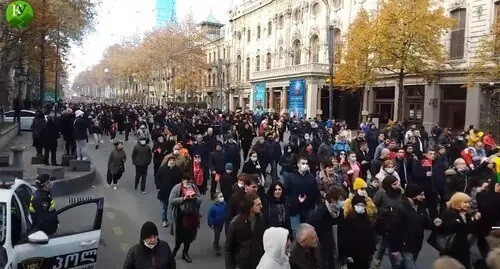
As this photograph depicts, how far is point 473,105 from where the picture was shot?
31.5m

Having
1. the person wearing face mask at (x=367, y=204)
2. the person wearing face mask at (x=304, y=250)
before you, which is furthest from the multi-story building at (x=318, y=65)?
the person wearing face mask at (x=304, y=250)

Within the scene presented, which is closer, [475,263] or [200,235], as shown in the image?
[475,263]

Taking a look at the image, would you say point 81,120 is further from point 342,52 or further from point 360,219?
point 342,52

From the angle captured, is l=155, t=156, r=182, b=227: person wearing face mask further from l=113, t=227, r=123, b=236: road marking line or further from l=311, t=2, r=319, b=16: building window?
l=311, t=2, r=319, b=16: building window

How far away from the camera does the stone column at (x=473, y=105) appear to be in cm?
3125

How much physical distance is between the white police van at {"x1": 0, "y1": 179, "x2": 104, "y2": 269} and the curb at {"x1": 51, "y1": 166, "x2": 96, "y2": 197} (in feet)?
22.6

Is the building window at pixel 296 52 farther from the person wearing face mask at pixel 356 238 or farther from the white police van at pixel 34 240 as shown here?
the white police van at pixel 34 240

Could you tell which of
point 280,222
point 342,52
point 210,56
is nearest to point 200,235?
point 280,222

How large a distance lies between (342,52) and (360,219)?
30.8 meters

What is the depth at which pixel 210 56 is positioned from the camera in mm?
84062

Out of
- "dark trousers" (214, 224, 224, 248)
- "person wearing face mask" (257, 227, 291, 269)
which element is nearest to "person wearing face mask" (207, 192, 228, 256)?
"dark trousers" (214, 224, 224, 248)

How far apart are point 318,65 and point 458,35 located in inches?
548

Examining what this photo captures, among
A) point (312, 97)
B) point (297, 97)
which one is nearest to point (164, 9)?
point (297, 97)

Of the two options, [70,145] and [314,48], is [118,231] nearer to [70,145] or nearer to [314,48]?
[70,145]
